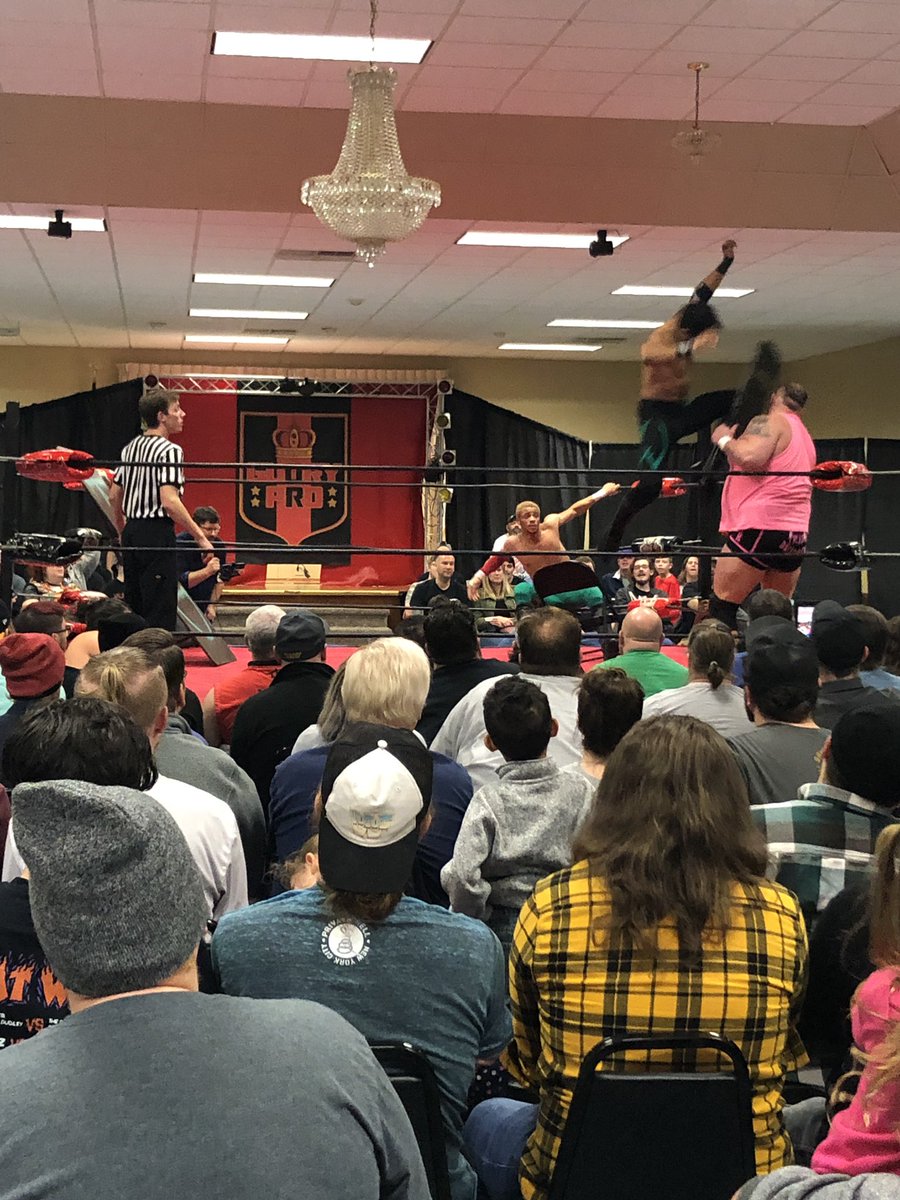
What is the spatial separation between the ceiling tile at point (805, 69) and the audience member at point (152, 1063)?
17.1ft

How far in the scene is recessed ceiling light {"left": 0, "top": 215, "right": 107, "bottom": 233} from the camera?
6.90m

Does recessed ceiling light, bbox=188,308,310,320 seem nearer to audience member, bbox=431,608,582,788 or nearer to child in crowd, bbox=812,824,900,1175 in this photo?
audience member, bbox=431,608,582,788

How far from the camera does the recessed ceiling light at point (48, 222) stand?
690 cm

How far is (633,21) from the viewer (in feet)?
16.3

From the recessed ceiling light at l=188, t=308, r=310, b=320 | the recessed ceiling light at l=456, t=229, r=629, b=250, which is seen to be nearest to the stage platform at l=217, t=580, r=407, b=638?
the recessed ceiling light at l=188, t=308, r=310, b=320

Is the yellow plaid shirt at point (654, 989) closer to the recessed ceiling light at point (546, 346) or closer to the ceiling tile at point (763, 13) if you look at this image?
the ceiling tile at point (763, 13)

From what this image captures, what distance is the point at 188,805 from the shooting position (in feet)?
6.97

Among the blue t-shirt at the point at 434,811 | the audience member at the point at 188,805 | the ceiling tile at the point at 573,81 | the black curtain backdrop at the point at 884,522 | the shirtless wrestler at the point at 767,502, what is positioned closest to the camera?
the audience member at the point at 188,805

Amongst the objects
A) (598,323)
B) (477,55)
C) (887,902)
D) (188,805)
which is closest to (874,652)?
(188,805)

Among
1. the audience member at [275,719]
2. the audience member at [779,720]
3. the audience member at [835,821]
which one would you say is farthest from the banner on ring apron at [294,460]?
the audience member at [835,821]

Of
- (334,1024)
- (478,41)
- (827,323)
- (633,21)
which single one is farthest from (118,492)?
(827,323)

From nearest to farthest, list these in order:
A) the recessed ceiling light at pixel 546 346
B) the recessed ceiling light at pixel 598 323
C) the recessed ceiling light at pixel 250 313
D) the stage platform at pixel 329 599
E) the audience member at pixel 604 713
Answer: the audience member at pixel 604 713 → the recessed ceiling light at pixel 250 313 → the recessed ceiling light at pixel 598 323 → the stage platform at pixel 329 599 → the recessed ceiling light at pixel 546 346

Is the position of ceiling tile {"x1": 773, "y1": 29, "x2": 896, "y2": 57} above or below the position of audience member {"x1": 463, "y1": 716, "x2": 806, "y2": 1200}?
above

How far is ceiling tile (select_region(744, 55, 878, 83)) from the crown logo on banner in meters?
7.89
